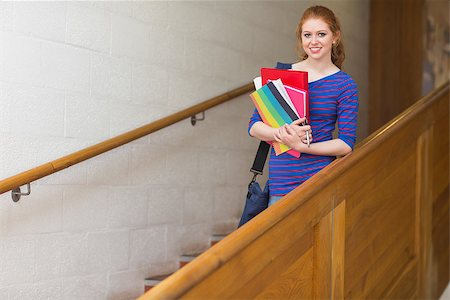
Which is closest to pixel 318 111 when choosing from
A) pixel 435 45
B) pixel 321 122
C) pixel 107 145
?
pixel 321 122

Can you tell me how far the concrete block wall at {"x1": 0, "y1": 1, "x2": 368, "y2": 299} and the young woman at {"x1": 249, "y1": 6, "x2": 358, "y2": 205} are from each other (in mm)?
1145

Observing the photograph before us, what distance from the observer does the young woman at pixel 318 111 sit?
2.37 metres

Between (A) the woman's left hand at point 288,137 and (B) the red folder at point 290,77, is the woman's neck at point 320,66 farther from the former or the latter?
(A) the woman's left hand at point 288,137

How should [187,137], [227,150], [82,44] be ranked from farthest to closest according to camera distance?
1. [227,150]
2. [187,137]
3. [82,44]

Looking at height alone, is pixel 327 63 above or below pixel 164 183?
above

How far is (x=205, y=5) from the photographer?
4.20m

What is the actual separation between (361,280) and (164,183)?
1.44 metres

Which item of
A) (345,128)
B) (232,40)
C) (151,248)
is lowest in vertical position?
(151,248)

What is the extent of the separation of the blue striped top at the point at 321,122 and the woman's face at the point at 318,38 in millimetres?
84

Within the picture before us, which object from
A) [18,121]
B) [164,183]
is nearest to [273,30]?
[164,183]

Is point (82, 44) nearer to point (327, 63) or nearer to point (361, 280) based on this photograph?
point (327, 63)

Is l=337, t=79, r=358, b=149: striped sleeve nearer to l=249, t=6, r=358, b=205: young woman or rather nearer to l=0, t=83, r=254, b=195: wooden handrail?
l=249, t=6, r=358, b=205: young woman

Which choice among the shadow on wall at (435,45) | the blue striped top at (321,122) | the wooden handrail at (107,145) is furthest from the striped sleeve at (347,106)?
the shadow on wall at (435,45)

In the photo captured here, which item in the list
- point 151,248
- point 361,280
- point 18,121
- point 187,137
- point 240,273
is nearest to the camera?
point 240,273
